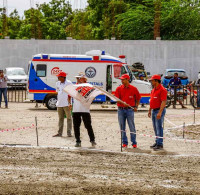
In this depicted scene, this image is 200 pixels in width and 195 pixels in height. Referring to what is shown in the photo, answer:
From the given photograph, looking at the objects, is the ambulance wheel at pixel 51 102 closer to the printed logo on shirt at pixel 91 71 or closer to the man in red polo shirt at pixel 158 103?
the printed logo on shirt at pixel 91 71

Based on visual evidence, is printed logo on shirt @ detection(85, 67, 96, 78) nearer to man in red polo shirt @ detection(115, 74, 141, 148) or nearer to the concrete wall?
man in red polo shirt @ detection(115, 74, 141, 148)

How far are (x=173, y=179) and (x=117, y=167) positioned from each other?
1429 millimetres

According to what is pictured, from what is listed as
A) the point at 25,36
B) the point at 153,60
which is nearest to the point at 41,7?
the point at 25,36

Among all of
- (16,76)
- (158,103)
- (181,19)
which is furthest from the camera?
(181,19)

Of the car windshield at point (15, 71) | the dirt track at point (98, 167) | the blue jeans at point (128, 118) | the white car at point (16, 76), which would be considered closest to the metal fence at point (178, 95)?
the dirt track at point (98, 167)

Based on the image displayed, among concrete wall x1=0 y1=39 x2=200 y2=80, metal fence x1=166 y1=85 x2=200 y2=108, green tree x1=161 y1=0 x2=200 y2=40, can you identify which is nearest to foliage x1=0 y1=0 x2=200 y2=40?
green tree x1=161 y1=0 x2=200 y2=40

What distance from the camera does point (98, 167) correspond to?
10312mm

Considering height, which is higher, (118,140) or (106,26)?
(106,26)

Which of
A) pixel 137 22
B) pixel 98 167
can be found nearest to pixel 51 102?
pixel 98 167

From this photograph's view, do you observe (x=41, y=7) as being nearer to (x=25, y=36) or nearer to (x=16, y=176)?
(x=25, y=36)

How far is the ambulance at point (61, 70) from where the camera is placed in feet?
79.2

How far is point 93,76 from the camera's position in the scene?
24.2 metres

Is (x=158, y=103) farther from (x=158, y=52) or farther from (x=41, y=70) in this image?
(x=158, y=52)

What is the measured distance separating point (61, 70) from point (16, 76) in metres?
16.5
